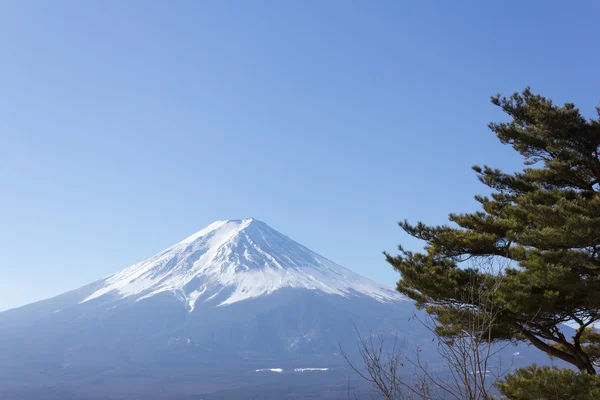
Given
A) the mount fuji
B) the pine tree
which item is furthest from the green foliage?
the mount fuji

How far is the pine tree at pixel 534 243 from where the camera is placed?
8.55m

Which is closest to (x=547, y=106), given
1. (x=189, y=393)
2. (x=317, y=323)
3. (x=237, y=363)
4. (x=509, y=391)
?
(x=509, y=391)

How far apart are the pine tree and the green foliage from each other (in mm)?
845

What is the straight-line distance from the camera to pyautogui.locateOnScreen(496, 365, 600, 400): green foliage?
25.9 ft

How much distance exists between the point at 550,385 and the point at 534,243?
222 centimetres

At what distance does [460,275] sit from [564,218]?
2.37 metres

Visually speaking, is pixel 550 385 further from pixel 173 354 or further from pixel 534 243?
pixel 173 354

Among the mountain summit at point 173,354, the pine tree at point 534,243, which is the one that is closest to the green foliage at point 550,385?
the pine tree at point 534,243

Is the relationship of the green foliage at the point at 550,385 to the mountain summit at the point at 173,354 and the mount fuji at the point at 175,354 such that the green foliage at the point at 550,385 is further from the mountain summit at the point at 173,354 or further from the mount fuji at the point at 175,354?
the mount fuji at the point at 175,354

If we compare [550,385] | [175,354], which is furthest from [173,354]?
[550,385]

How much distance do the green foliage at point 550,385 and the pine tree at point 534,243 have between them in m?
0.85

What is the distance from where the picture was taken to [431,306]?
10.7 m

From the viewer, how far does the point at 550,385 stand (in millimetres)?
8367

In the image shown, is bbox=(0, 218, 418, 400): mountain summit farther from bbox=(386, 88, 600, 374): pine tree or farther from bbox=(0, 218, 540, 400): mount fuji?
bbox=(386, 88, 600, 374): pine tree
